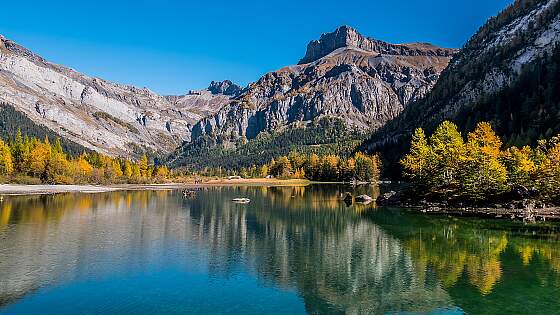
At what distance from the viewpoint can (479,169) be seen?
84.9 m

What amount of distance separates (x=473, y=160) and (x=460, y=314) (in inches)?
2435

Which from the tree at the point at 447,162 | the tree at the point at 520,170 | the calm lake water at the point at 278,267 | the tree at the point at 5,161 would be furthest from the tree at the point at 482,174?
the tree at the point at 5,161

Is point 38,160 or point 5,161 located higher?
point 38,160

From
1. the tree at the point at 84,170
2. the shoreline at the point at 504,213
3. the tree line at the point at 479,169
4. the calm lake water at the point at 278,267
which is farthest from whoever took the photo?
the tree at the point at 84,170

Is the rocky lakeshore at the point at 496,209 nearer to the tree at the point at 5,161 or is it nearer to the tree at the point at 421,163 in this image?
the tree at the point at 421,163

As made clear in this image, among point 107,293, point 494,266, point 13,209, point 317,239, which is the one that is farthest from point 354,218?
point 13,209

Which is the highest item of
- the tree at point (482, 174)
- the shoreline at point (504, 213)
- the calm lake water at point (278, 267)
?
the tree at point (482, 174)

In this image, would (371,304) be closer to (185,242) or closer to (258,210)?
(185,242)

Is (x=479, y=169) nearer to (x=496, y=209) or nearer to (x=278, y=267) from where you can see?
(x=496, y=209)

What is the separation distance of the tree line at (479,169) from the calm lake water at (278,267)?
16742 mm

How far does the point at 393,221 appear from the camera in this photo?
76438 millimetres

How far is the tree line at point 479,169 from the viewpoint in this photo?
264 ft

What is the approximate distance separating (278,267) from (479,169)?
2252 inches

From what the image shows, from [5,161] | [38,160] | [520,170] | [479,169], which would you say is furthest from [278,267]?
[38,160]
